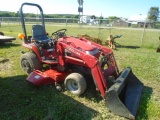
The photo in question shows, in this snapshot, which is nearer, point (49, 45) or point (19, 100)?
point (19, 100)

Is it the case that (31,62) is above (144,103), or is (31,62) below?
above

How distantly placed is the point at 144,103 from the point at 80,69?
1640 mm

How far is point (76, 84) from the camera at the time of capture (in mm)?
4340

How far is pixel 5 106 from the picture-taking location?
153 inches

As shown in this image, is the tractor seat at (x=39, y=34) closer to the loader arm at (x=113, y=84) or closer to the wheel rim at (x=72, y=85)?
the loader arm at (x=113, y=84)

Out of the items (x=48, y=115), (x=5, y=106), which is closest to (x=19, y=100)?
(x=5, y=106)

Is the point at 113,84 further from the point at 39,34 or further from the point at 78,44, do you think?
the point at 39,34

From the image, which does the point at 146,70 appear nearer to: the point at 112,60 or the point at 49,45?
the point at 112,60

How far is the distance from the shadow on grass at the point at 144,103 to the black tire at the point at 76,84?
124 centimetres

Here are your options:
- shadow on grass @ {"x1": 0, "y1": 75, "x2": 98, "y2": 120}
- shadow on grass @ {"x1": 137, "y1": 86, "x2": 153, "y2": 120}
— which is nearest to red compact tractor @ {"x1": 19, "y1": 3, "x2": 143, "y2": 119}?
shadow on grass @ {"x1": 137, "y1": 86, "x2": 153, "y2": 120}

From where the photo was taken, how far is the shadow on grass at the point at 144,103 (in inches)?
141

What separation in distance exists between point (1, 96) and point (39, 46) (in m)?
1.66

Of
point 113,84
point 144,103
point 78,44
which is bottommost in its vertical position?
point 144,103

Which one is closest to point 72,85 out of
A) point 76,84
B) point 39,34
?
point 76,84
